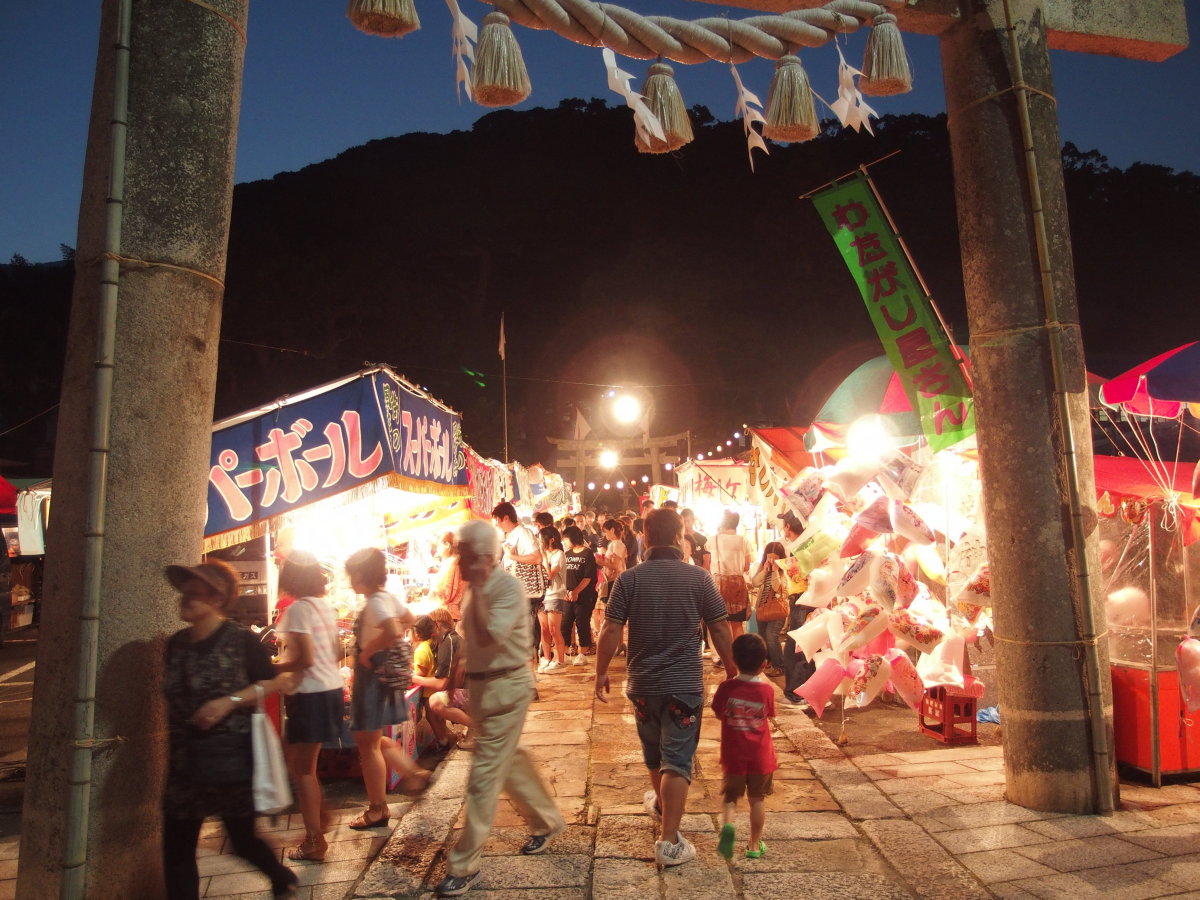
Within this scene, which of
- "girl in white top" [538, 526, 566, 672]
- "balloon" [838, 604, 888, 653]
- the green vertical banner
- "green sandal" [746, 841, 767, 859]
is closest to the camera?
"green sandal" [746, 841, 767, 859]

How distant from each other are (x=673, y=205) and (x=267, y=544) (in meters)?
49.7

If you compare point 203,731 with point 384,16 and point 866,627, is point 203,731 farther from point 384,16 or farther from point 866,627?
point 866,627

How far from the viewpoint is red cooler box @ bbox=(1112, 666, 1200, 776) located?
539 centimetres

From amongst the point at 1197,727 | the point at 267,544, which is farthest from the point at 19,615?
the point at 1197,727

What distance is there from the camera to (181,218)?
11.8 feet

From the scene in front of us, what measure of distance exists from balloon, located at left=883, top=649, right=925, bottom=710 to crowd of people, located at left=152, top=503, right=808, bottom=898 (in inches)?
102

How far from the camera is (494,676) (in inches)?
164

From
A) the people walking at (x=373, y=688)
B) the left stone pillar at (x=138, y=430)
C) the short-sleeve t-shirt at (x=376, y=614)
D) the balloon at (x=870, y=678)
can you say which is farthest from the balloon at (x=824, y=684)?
the left stone pillar at (x=138, y=430)

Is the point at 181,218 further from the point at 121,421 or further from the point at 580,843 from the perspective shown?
the point at 580,843

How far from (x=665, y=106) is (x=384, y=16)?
155cm

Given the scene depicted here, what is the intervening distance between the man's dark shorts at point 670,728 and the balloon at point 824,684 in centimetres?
284

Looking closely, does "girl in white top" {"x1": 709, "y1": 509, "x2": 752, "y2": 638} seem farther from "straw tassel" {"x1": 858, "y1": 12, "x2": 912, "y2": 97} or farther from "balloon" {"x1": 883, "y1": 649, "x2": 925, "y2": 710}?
"straw tassel" {"x1": 858, "y1": 12, "x2": 912, "y2": 97}

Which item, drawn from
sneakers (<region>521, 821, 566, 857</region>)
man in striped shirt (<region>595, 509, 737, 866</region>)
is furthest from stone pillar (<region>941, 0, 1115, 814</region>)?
sneakers (<region>521, 821, 566, 857</region>)

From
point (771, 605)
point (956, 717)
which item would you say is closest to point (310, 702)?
point (956, 717)
